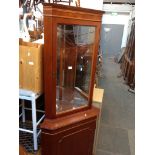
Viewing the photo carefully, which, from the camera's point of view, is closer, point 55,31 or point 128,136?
point 55,31

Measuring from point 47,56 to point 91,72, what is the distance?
17.6 inches

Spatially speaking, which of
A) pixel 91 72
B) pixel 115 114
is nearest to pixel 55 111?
pixel 91 72

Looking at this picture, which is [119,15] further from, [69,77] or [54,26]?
[54,26]

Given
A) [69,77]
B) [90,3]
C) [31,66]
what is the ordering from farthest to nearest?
[90,3] → [69,77] → [31,66]

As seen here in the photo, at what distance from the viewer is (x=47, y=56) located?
1242 mm

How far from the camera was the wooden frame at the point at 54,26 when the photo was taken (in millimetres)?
1143

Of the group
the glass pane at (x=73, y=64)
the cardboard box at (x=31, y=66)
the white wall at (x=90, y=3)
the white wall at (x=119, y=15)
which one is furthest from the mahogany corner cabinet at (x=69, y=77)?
the white wall at (x=119, y=15)

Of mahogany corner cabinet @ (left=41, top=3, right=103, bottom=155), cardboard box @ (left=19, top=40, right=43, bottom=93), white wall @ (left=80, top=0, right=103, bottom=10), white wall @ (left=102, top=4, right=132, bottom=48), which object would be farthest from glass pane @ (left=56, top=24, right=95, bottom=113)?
white wall @ (left=102, top=4, right=132, bottom=48)

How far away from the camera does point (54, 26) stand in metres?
1.17

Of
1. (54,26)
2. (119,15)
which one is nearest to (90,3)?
(54,26)

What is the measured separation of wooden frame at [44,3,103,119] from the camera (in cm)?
114

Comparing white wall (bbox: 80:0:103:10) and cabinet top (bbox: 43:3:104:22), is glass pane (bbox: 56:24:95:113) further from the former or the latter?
white wall (bbox: 80:0:103:10)

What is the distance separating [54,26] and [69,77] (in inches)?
21.8
